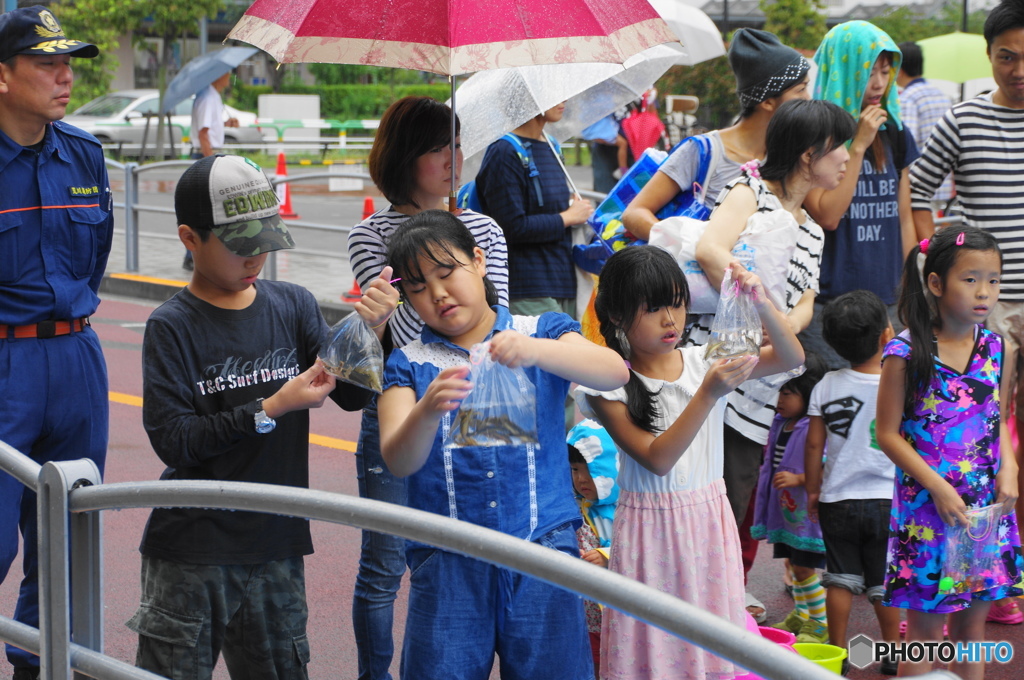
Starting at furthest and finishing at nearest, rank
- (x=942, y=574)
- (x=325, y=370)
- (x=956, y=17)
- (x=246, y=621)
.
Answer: (x=956, y=17)
(x=942, y=574)
(x=246, y=621)
(x=325, y=370)

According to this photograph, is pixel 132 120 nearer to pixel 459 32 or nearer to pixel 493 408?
pixel 459 32

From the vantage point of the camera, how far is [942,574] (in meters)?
3.44

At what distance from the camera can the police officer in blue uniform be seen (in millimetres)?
3426

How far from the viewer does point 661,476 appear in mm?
3049

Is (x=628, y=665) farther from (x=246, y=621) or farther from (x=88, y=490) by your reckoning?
(x=88, y=490)

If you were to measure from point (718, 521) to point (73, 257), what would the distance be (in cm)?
209

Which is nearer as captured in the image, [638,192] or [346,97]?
[638,192]

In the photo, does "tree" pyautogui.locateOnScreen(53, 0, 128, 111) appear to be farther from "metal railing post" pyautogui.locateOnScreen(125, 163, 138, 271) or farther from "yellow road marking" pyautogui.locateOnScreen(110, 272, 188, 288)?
"yellow road marking" pyautogui.locateOnScreen(110, 272, 188, 288)

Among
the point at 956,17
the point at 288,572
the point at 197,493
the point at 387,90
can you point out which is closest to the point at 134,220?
the point at 288,572

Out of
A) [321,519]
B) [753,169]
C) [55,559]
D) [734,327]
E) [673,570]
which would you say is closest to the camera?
[321,519]

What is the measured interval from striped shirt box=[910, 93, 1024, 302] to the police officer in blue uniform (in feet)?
10.8

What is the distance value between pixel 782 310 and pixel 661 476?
972mm

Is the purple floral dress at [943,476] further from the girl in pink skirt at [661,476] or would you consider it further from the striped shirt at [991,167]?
the striped shirt at [991,167]

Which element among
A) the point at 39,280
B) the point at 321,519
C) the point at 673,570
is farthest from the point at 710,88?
the point at 321,519
